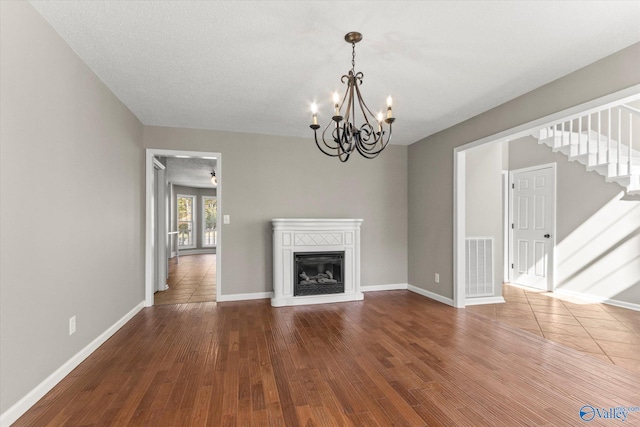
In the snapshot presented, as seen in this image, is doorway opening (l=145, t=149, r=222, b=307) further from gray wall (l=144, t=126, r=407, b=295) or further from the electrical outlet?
the electrical outlet

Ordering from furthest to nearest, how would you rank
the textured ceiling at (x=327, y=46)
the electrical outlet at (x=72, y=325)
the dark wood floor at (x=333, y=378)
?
1. the electrical outlet at (x=72, y=325)
2. the textured ceiling at (x=327, y=46)
3. the dark wood floor at (x=333, y=378)

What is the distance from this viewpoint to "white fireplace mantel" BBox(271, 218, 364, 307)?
4.40 m

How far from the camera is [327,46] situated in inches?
95.0

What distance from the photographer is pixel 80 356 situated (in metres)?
2.57

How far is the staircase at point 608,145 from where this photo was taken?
378cm

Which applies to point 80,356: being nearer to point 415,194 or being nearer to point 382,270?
point 382,270

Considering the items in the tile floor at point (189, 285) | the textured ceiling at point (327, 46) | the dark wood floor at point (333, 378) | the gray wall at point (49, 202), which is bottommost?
the tile floor at point (189, 285)

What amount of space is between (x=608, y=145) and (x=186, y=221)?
11548mm

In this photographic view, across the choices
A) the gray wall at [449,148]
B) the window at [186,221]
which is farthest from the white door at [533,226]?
the window at [186,221]

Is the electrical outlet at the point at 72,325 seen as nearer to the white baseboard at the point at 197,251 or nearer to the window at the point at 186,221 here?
the white baseboard at the point at 197,251

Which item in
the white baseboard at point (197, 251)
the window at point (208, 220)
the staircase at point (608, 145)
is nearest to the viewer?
the staircase at point (608, 145)

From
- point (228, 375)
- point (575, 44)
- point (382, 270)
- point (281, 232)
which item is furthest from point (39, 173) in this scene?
point (382, 270)

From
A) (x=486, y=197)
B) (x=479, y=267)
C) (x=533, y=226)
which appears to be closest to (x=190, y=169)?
(x=486, y=197)

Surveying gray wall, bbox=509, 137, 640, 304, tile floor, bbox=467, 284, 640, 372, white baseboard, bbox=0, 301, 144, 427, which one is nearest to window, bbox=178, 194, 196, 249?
white baseboard, bbox=0, 301, 144, 427
